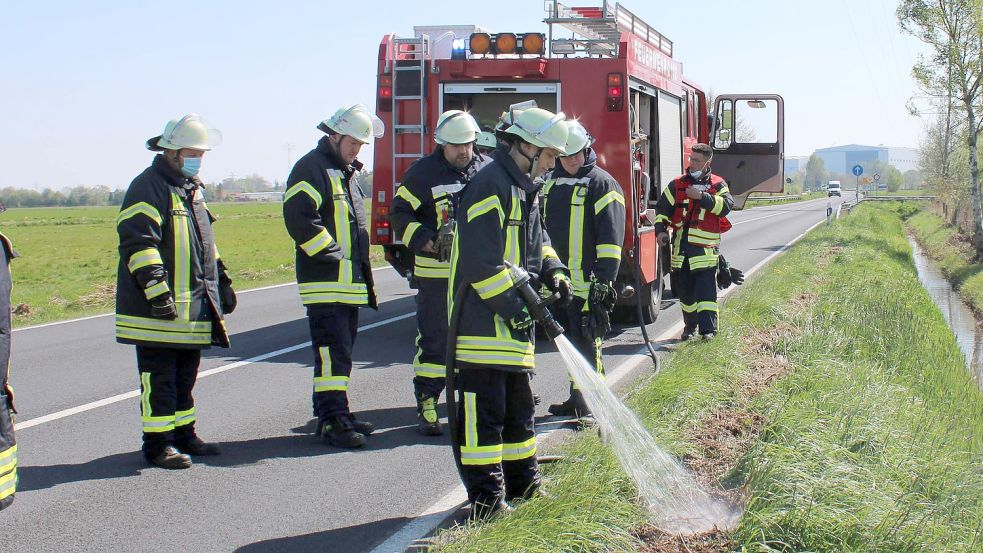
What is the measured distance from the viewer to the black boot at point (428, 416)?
635cm

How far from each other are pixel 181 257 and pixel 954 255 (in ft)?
82.9

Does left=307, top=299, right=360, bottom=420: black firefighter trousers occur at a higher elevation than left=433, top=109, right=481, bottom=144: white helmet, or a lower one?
lower

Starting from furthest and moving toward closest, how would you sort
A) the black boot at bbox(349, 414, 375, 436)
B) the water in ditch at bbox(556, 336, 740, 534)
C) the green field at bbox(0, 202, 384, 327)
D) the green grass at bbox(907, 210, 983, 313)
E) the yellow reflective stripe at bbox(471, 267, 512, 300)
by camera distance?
the green grass at bbox(907, 210, 983, 313)
the green field at bbox(0, 202, 384, 327)
the black boot at bbox(349, 414, 375, 436)
the water in ditch at bbox(556, 336, 740, 534)
the yellow reflective stripe at bbox(471, 267, 512, 300)

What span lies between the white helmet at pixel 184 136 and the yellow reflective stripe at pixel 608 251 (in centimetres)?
248

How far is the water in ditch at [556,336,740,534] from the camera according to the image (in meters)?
4.41

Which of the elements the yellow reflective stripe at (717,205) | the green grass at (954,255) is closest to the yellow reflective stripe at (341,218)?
the yellow reflective stripe at (717,205)

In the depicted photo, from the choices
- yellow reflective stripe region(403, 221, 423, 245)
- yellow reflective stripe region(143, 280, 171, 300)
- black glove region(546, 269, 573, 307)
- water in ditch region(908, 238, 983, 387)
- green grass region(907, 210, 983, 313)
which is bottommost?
water in ditch region(908, 238, 983, 387)

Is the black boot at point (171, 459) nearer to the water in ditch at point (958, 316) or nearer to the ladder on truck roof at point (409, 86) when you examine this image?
the ladder on truck roof at point (409, 86)

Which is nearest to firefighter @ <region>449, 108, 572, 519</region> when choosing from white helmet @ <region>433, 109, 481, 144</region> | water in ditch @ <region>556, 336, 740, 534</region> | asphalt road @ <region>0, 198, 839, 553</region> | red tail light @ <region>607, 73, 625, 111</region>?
water in ditch @ <region>556, 336, 740, 534</region>

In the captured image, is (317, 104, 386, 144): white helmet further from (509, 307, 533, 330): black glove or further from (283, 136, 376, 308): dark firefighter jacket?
(509, 307, 533, 330): black glove

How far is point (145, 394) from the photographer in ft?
18.3

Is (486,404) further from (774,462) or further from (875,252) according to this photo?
(875,252)

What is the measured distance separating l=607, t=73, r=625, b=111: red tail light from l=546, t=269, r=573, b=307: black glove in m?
4.87

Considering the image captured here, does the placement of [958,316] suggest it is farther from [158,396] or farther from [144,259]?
[144,259]
